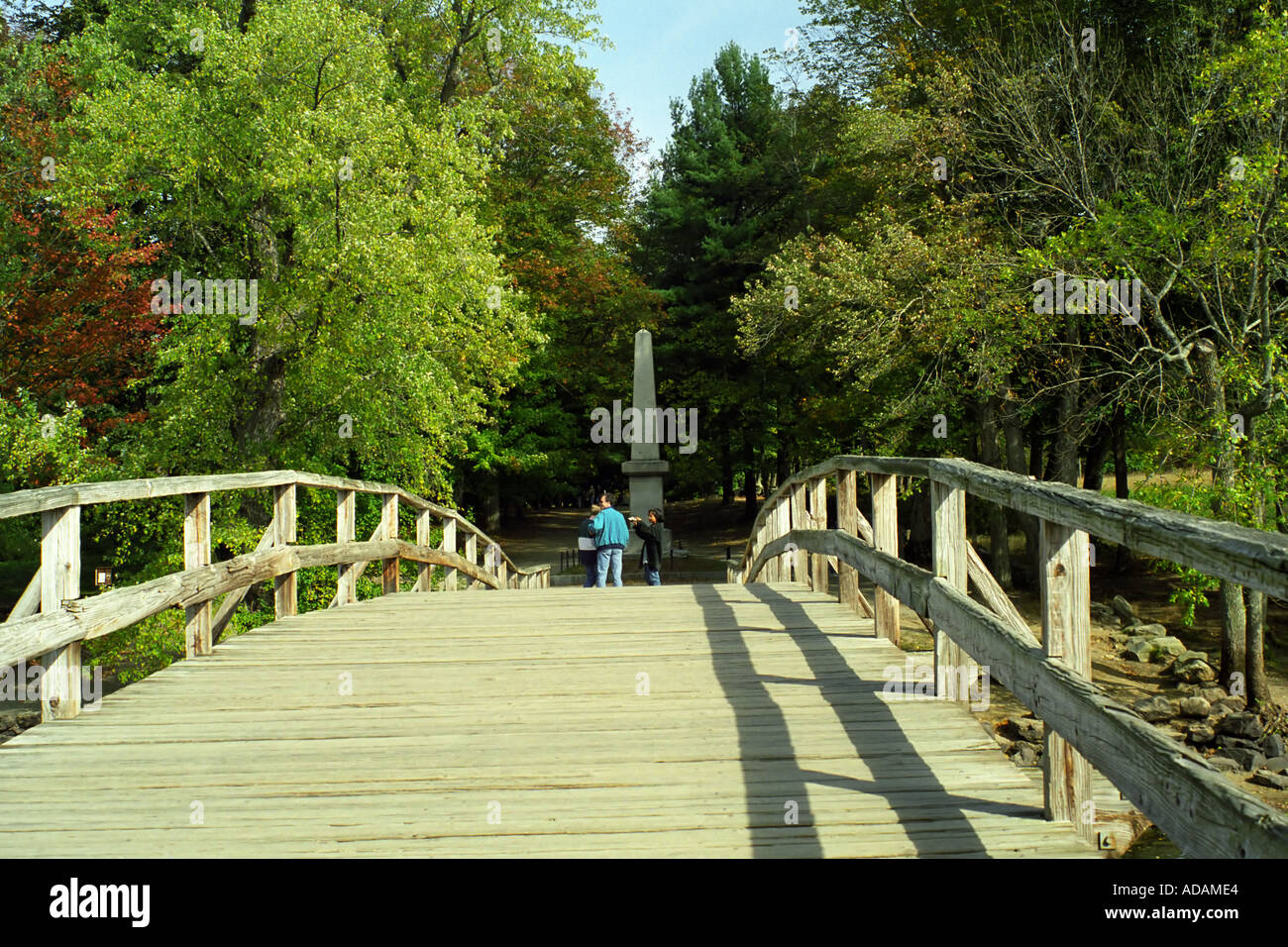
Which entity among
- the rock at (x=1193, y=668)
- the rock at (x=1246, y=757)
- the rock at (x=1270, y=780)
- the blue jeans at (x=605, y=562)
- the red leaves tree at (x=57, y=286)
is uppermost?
the red leaves tree at (x=57, y=286)

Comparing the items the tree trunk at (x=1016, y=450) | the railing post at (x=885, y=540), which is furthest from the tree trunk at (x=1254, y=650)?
the railing post at (x=885, y=540)

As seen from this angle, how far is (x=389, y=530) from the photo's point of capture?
999 cm

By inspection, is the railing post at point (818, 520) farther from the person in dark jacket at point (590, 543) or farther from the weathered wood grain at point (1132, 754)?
the person in dark jacket at point (590, 543)

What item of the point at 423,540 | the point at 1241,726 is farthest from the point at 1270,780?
the point at 423,540

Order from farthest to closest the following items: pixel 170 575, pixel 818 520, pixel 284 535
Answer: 1. pixel 818 520
2. pixel 284 535
3. pixel 170 575

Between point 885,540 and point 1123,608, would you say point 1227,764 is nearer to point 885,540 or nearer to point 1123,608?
point 1123,608

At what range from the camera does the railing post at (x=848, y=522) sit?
23.2ft

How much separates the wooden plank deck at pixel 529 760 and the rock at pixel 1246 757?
1063 centimetres

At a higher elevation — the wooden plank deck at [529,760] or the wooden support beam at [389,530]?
the wooden support beam at [389,530]

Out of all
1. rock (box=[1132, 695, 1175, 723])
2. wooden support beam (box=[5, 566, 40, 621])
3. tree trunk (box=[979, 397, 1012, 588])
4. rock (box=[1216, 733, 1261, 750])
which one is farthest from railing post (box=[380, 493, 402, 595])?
tree trunk (box=[979, 397, 1012, 588])

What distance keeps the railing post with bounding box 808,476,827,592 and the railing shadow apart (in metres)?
2.35

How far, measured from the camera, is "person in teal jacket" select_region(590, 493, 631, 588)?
14.7m

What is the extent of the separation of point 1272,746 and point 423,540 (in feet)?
41.1
